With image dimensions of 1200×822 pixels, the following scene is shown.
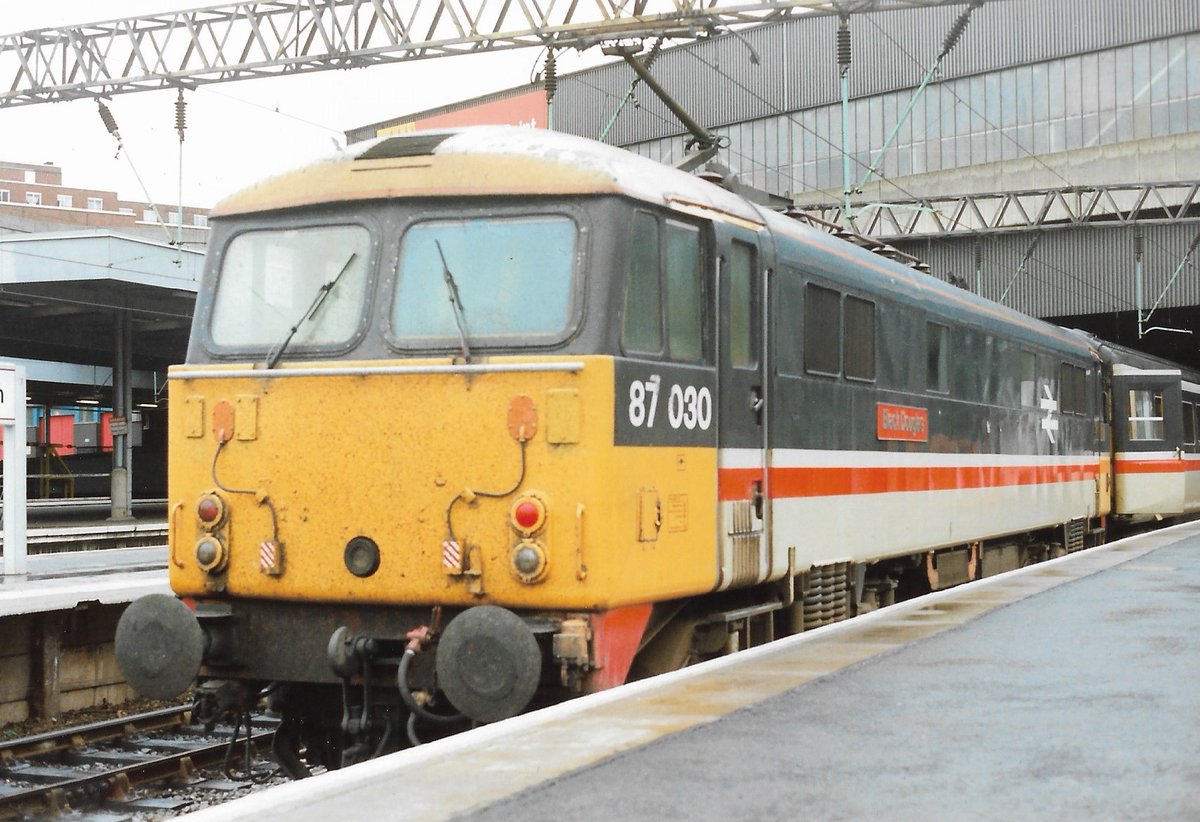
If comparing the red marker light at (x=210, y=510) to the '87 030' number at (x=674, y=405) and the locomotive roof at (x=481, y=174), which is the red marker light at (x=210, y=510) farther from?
the '87 030' number at (x=674, y=405)

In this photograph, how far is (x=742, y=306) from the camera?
856cm

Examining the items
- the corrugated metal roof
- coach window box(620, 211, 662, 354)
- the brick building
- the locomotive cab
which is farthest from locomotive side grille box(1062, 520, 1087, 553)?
the brick building

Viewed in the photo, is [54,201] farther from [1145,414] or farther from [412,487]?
[412,487]

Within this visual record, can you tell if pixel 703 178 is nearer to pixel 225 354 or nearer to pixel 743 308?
pixel 743 308

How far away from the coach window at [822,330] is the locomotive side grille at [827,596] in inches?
53.9

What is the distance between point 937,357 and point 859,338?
6.96 feet

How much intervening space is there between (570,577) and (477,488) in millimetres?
648

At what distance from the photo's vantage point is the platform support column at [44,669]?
12039 mm

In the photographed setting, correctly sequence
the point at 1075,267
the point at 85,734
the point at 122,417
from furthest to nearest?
1. the point at 1075,267
2. the point at 122,417
3. the point at 85,734

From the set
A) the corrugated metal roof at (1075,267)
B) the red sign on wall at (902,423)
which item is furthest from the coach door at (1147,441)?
the corrugated metal roof at (1075,267)

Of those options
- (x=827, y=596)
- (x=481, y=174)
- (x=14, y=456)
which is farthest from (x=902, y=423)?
(x=14, y=456)

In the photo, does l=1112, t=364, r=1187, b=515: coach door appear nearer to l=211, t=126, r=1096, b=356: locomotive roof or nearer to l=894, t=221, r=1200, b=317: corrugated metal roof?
l=894, t=221, r=1200, b=317: corrugated metal roof

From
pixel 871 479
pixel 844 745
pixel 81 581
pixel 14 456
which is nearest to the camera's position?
pixel 844 745

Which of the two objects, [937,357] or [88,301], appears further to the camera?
[88,301]
